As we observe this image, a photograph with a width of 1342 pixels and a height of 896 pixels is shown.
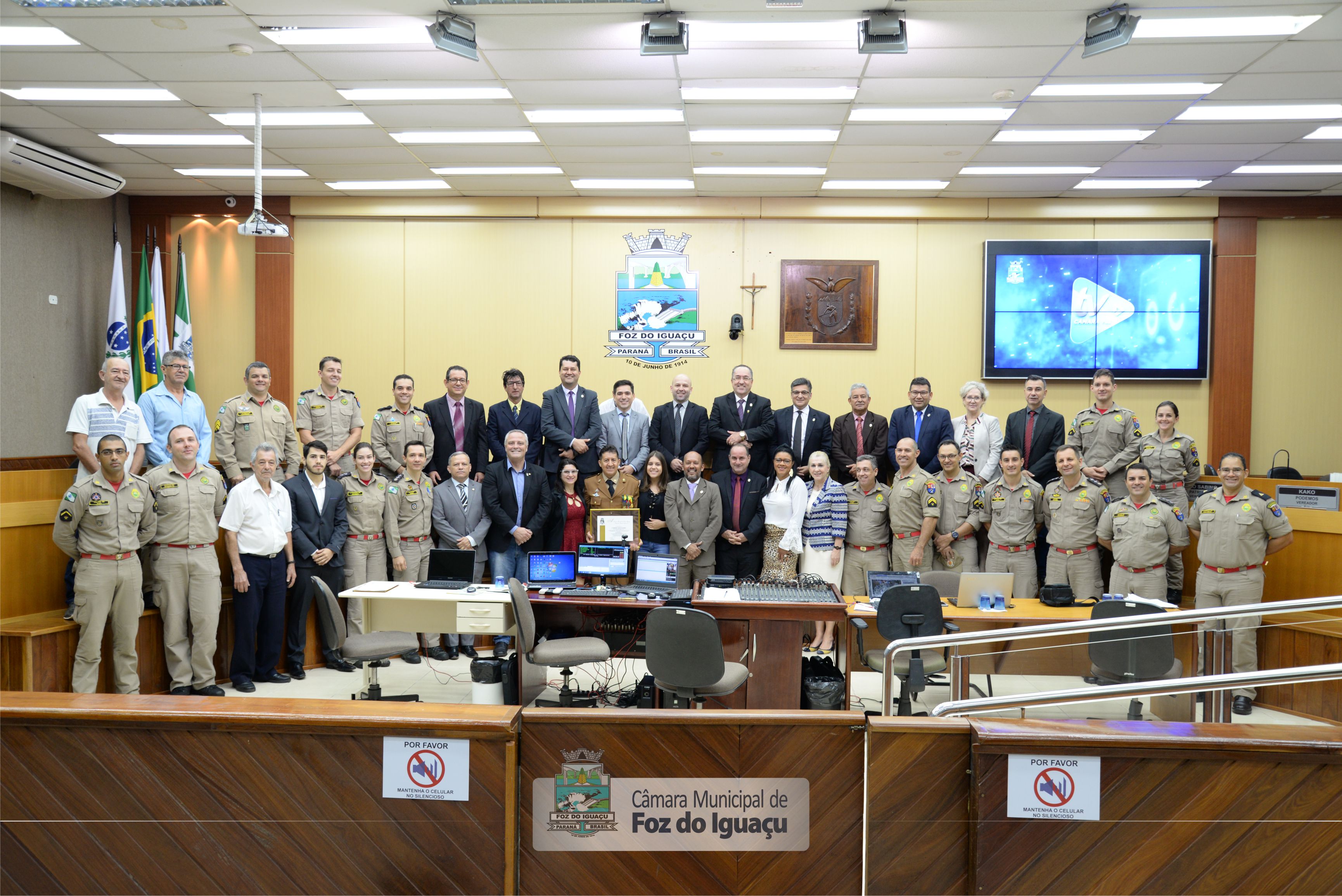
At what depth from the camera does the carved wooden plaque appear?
8.75 m

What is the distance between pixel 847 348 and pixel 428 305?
467 centimetres

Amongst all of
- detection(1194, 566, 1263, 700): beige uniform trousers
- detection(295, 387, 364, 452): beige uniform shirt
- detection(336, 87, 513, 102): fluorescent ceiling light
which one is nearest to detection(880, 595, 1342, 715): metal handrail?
detection(1194, 566, 1263, 700): beige uniform trousers

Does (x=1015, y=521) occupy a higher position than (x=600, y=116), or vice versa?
(x=600, y=116)

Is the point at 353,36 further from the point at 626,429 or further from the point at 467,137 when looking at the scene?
the point at 626,429

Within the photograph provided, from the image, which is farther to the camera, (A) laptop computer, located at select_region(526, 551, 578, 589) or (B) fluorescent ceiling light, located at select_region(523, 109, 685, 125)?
(B) fluorescent ceiling light, located at select_region(523, 109, 685, 125)

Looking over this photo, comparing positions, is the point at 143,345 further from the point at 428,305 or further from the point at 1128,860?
the point at 1128,860

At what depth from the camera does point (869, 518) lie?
6484mm

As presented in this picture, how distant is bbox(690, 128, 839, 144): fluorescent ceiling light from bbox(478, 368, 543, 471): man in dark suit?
100 inches

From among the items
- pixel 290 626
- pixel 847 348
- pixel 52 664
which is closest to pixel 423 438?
pixel 290 626

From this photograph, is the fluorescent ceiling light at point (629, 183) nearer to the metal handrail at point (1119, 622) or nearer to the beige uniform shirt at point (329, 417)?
the beige uniform shirt at point (329, 417)

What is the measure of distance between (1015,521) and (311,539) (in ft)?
18.0

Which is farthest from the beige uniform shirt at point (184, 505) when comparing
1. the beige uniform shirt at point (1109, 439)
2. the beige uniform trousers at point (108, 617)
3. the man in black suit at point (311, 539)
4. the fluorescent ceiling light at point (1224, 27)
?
the beige uniform shirt at point (1109, 439)

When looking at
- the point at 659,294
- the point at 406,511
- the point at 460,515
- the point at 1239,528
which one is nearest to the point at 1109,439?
the point at 1239,528

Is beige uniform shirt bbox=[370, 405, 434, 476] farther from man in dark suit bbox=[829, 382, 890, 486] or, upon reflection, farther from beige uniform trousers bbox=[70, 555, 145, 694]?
man in dark suit bbox=[829, 382, 890, 486]
